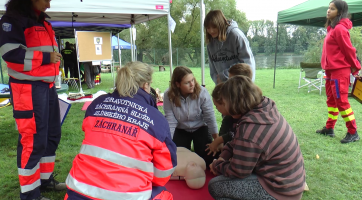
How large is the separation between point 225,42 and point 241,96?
57.5 inches

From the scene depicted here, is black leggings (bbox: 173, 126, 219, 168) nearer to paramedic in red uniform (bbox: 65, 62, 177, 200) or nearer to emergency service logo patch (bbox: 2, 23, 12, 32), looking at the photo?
paramedic in red uniform (bbox: 65, 62, 177, 200)

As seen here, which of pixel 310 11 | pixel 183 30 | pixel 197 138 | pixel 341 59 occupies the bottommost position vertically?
pixel 197 138

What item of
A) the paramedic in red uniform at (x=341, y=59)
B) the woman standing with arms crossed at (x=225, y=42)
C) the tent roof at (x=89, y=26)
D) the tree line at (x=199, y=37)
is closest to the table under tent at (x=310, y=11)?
the paramedic in red uniform at (x=341, y=59)

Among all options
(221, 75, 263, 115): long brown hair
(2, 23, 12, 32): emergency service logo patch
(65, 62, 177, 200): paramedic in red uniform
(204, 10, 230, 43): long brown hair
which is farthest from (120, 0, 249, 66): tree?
(65, 62, 177, 200): paramedic in red uniform

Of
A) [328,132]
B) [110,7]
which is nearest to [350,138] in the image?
[328,132]

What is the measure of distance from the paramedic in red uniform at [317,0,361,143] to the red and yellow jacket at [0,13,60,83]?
342 centimetres

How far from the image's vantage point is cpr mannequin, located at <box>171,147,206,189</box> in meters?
2.42

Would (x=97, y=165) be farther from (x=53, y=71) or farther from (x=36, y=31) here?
(x=36, y=31)

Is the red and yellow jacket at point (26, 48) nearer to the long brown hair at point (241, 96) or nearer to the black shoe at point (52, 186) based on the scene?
the black shoe at point (52, 186)

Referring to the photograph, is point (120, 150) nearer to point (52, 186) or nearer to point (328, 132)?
point (52, 186)

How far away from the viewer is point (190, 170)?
2420 mm

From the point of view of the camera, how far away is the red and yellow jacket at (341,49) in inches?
134

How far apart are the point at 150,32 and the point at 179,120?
2777cm

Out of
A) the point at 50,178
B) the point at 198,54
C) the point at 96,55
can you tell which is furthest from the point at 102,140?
the point at 198,54
